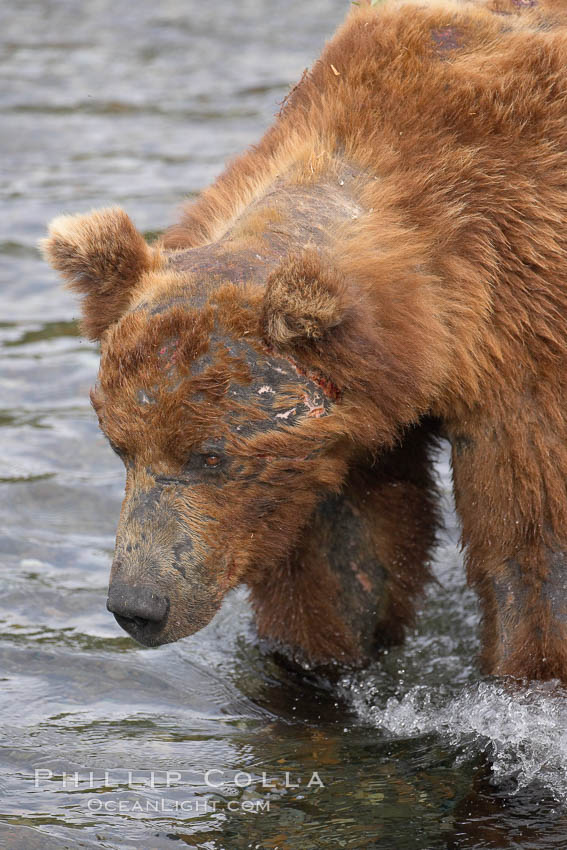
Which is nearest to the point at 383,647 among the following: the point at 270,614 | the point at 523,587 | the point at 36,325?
the point at 270,614

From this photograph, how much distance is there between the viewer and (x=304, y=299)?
4414 mm

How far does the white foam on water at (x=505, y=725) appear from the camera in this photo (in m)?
5.34

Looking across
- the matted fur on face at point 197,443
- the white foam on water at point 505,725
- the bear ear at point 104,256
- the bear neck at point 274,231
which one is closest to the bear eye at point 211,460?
the matted fur on face at point 197,443

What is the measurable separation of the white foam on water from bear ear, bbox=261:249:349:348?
6.01 ft

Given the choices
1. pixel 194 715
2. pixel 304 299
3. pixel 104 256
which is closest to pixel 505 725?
pixel 194 715

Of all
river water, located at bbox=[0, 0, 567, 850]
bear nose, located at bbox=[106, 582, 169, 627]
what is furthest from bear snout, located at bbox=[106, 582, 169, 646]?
river water, located at bbox=[0, 0, 567, 850]

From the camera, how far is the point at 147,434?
4.73m

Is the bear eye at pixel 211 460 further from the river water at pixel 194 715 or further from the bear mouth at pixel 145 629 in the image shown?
the river water at pixel 194 715

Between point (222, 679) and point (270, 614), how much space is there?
0.39 m

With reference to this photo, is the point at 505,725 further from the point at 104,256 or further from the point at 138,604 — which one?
the point at 104,256

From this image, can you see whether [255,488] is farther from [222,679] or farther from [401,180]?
[222,679]

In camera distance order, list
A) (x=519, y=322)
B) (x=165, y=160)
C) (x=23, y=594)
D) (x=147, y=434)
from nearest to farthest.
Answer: (x=147, y=434), (x=519, y=322), (x=23, y=594), (x=165, y=160)

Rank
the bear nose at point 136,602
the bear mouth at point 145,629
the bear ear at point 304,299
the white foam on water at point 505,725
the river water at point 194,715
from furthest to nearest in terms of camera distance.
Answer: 1. the white foam on water at point 505,725
2. the river water at point 194,715
3. the bear mouth at point 145,629
4. the bear nose at point 136,602
5. the bear ear at point 304,299

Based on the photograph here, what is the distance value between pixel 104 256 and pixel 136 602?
4.36 feet
